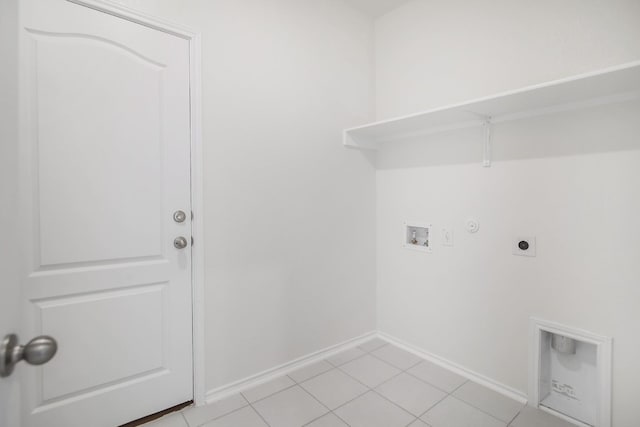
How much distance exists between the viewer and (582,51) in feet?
5.16

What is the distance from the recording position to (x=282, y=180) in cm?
207

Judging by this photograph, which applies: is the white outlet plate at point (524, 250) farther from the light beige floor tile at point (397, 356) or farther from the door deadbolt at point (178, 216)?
the door deadbolt at point (178, 216)

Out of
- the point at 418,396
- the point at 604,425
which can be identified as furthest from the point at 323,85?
the point at 604,425

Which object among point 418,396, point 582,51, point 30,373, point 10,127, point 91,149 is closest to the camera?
point 10,127

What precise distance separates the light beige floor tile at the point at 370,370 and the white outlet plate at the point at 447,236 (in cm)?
96

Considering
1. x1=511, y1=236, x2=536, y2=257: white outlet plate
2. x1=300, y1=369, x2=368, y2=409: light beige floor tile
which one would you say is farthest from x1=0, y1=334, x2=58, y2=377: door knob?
x1=511, y1=236, x2=536, y2=257: white outlet plate

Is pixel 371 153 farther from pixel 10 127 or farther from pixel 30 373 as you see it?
pixel 30 373

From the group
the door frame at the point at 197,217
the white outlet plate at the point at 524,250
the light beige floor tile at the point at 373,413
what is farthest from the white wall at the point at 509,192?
the door frame at the point at 197,217

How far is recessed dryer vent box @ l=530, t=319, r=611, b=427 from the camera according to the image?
1.52m

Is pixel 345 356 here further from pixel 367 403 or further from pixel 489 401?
pixel 489 401

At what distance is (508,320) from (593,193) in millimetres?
855

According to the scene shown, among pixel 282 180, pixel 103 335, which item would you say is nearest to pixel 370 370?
pixel 282 180

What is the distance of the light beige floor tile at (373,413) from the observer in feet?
5.32

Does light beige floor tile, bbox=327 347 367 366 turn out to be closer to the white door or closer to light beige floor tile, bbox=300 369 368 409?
A: light beige floor tile, bbox=300 369 368 409
